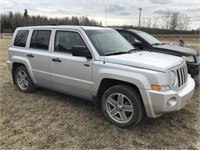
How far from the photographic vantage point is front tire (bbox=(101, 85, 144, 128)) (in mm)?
3758

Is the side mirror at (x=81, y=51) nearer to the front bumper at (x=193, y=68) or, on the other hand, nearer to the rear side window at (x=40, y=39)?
the rear side window at (x=40, y=39)

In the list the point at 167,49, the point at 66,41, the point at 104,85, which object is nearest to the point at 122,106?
the point at 104,85

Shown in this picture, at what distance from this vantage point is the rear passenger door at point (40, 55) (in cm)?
507

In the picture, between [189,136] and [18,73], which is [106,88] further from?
[18,73]

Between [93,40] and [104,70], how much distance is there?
0.75 metres

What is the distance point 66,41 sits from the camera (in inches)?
187

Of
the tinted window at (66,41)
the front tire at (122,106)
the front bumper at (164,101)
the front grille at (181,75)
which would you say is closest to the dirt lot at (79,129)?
the front tire at (122,106)

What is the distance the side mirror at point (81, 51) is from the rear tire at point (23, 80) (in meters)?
2.09

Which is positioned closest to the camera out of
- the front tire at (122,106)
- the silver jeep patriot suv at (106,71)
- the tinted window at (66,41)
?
the silver jeep patriot suv at (106,71)

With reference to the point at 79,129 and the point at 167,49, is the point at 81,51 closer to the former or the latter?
the point at 79,129

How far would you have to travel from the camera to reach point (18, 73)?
596 cm

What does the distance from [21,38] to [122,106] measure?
11.2 feet

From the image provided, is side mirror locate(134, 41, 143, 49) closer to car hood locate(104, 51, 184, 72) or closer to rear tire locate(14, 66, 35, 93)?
car hood locate(104, 51, 184, 72)

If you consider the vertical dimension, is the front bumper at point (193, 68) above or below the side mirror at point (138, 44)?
below
